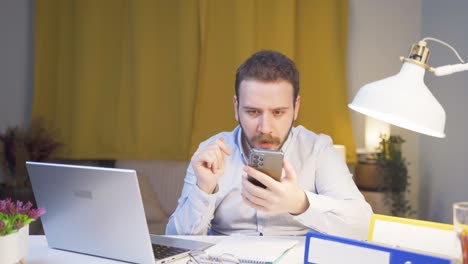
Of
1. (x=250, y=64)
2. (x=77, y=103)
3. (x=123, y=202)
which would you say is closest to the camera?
(x=123, y=202)

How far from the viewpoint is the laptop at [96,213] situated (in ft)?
3.37

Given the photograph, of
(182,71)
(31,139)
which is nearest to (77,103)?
(31,139)

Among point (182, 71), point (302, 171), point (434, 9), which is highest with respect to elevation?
point (434, 9)

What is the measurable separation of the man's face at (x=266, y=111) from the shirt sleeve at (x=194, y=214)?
24 centimetres

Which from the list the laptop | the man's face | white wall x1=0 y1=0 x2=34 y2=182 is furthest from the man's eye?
white wall x1=0 y1=0 x2=34 y2=182

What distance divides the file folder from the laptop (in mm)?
354

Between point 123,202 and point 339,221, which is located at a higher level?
point 123,202

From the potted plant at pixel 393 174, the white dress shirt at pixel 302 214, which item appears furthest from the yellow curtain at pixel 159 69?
the white dress shirt at pixel 302 214

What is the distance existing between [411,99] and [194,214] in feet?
2.71

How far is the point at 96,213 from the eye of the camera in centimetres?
108

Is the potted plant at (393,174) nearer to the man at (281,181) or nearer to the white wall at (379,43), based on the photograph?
the white wall at (379,43)

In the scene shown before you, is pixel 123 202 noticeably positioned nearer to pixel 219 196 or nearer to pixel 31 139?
pixel 219 196

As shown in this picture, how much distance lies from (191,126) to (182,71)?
1.27 feet

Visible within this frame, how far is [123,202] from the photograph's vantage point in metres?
1.03
